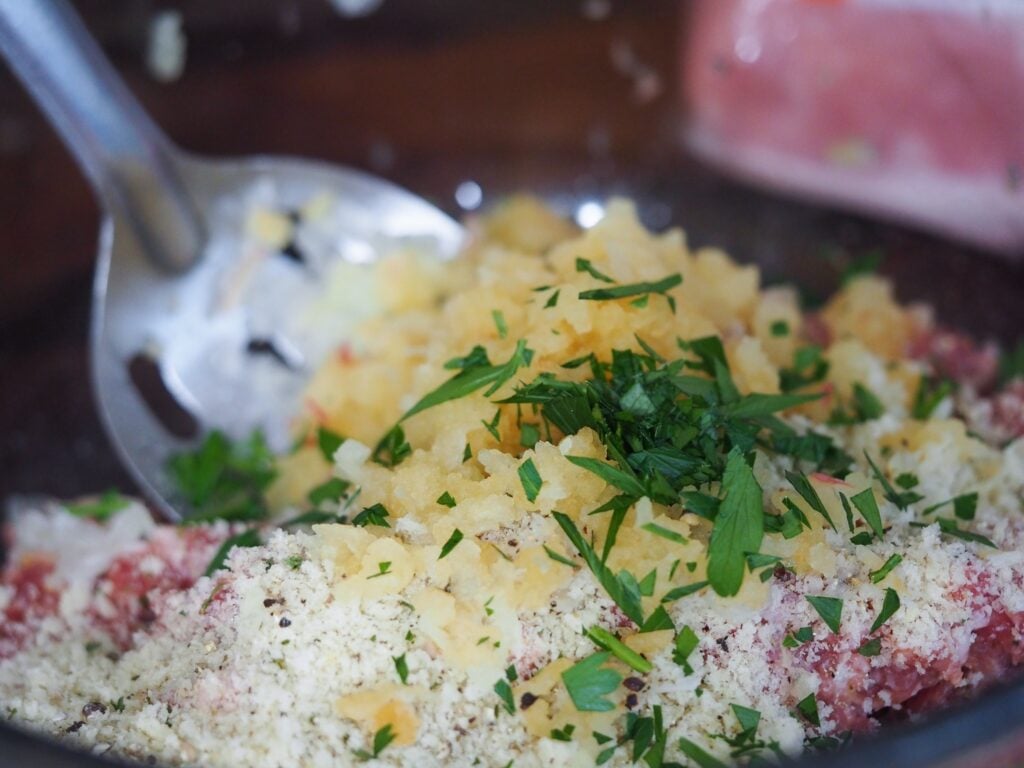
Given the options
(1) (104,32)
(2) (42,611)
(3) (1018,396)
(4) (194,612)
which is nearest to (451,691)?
(4) (194,612)

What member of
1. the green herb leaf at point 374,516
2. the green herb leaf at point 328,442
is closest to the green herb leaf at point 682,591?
the green herb leaf at point 374,516

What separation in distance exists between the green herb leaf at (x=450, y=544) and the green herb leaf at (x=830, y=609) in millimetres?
399

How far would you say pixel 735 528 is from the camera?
3.47 ft

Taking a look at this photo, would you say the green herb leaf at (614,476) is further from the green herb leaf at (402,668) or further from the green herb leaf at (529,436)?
the green herb leaf at (402,668)

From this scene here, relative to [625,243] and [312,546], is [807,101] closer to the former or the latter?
[625,243]

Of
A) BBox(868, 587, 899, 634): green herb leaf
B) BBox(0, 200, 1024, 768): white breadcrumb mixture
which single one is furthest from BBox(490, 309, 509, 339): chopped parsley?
BBox(868, 587, 899, 634): green herb leaf

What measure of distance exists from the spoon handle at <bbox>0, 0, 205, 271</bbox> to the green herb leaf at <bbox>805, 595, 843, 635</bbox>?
1249 mm

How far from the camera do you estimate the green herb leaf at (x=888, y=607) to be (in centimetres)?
108

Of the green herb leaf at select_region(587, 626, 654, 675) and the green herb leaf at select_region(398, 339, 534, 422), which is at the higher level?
the green herb leaf at select_region(398, 339, 534, 422)

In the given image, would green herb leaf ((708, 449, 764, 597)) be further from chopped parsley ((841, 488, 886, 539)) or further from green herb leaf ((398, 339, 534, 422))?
green herb leaf ((398, 339, 534, 422))

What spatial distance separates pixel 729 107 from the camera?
80.7 inches

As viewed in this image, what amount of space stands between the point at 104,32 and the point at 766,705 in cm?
174

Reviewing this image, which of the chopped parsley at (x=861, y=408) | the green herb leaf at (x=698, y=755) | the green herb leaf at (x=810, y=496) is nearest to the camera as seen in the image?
the green herb leaf at (x=698, y=755)

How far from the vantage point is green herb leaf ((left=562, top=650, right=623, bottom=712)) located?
1019 mm
